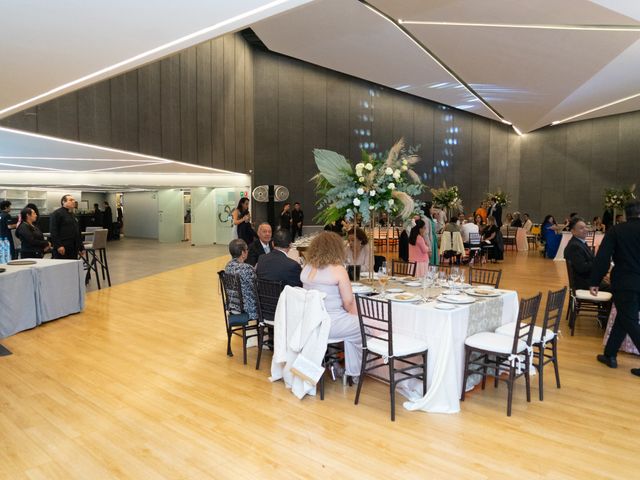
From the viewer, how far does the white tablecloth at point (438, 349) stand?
144 inches

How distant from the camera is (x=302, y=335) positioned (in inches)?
154

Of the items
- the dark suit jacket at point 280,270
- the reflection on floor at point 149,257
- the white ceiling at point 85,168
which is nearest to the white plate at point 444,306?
the dark suit jacket at point 280,270

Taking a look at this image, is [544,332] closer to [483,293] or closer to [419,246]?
[483,293]

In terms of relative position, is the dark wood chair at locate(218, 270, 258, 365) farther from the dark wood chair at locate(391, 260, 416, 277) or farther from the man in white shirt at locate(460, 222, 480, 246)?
the man in white shirt at locate(460, 222, 480, 246)

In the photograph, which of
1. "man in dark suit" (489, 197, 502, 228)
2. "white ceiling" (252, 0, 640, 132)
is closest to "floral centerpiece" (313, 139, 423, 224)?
"white ceiling" (252, 0, 640, 132)

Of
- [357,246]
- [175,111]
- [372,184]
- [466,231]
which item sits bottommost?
[466,231]

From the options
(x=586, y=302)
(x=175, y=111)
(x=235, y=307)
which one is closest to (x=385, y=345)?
(x=235, y=307)

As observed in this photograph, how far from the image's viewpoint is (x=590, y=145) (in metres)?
20.0

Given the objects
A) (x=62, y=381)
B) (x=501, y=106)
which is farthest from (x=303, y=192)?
(x=62, y=381)

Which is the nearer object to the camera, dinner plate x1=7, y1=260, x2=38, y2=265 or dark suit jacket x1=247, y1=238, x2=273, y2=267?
dark suit jacket x1=247, y1=238, x2=273, y2=267

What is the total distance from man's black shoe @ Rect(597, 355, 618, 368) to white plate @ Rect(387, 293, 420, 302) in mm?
2149

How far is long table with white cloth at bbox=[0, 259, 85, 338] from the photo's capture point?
5703mm

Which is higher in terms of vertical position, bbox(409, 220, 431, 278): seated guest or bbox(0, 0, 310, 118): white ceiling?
bbox(0, 0, 310, 118): white ceiling

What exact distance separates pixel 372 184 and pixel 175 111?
6910 mm
